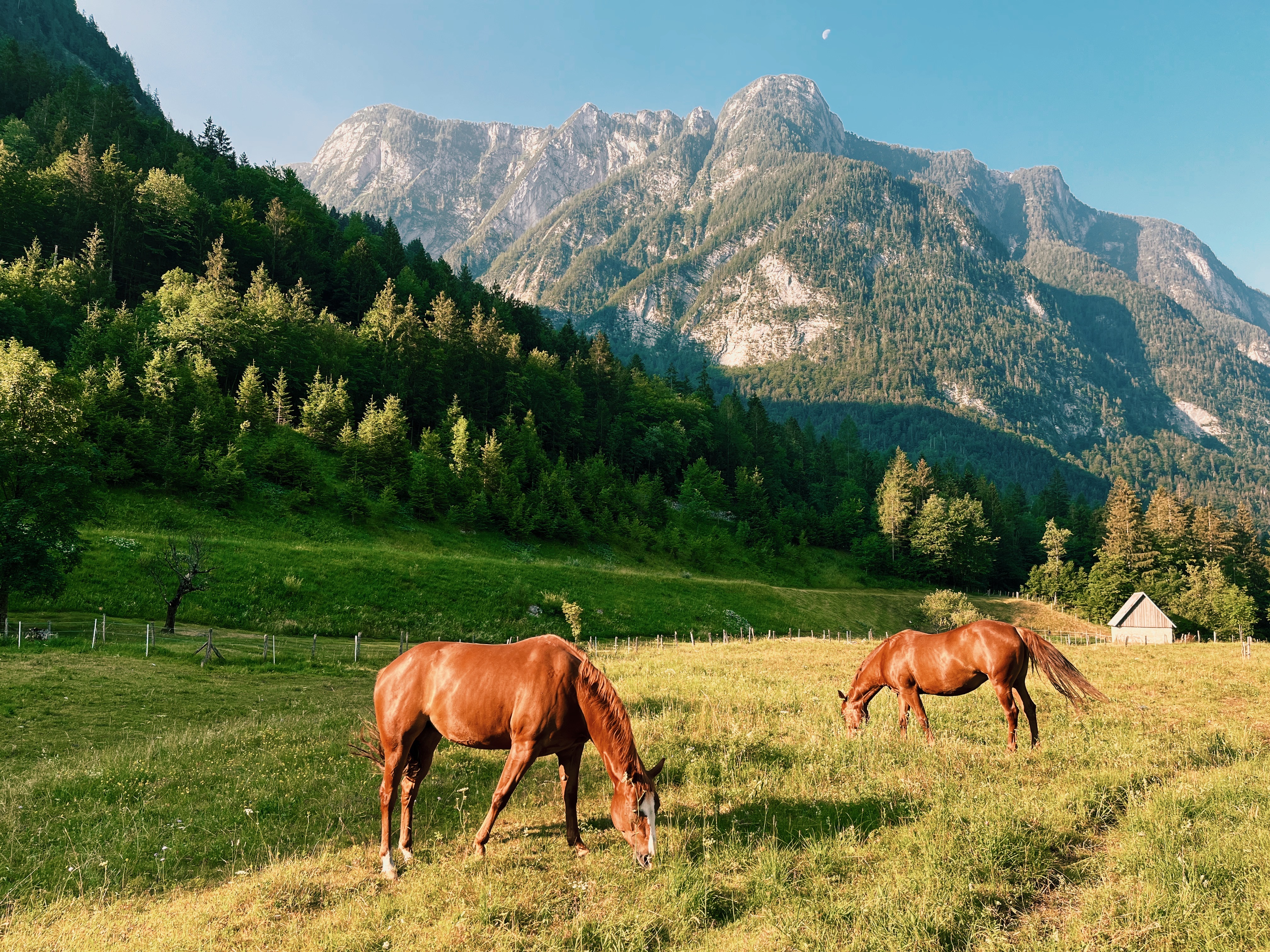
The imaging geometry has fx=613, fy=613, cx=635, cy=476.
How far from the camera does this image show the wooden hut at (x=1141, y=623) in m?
65.7

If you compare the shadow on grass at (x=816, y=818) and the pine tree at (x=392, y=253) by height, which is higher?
the pine tree at (x=392, y=253)

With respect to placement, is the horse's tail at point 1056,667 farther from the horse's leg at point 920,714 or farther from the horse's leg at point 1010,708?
the horse's leg at point 920,714

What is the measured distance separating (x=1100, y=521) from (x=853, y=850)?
13379 centimetres

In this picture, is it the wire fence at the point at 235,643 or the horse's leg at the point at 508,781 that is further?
the wire fence at the point at 235,643

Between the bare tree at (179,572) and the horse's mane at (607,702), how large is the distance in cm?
3305

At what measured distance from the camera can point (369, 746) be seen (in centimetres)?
1109

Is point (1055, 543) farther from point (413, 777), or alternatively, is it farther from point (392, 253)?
point (392, 253)

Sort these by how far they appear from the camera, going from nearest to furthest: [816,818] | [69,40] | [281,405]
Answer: [816,818]
[281,405]
[69,40]

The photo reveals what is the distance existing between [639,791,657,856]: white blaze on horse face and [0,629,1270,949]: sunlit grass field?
24 centimetres

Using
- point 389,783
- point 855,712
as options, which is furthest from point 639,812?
point 855,712

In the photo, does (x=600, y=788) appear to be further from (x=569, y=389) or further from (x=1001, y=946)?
(x=569, y=389)

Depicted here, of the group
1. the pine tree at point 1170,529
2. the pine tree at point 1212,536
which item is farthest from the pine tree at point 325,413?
the pine tree at point 1212,536

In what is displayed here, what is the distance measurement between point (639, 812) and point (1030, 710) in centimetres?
921

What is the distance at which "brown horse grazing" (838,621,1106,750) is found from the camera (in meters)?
12.8
